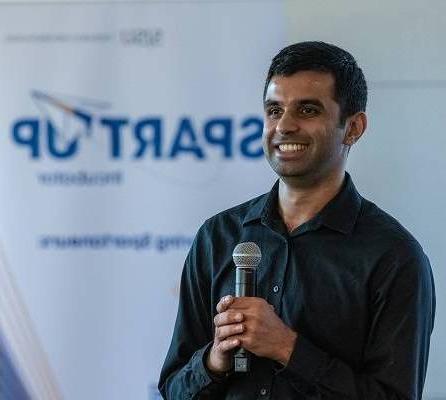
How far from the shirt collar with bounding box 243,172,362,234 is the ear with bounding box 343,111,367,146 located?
9cm

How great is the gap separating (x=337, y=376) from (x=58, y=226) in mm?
1344

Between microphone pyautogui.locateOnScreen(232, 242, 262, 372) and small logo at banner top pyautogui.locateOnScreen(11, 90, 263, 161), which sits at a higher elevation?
small logo at banner top pyautogui.locateOnScreen(11, 90, 263, 161)

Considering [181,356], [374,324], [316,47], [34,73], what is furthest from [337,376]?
[34,73]

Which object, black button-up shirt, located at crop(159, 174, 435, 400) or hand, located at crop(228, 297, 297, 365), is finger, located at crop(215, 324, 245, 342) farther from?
black button-up shirt, located at crop(159, 174, 435, 400)

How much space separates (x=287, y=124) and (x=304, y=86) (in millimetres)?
102

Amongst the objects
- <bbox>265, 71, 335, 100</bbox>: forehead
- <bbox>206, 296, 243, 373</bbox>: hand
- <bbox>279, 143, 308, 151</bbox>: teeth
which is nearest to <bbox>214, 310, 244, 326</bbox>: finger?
<bbox>206, 296, 243, 373</bbox>: hand

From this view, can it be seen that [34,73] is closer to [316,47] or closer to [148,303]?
[148,303]

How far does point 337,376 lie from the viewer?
5.52 ft

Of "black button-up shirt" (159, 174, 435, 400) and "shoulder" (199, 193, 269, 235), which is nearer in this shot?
"black button-up shirt" (159, 174, 435, 400)

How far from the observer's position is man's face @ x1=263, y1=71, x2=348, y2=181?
5.87 feet

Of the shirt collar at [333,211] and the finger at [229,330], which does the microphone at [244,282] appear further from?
the shirt collar at [333,211]

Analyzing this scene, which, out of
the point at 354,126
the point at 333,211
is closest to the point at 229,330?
the point at 333,211

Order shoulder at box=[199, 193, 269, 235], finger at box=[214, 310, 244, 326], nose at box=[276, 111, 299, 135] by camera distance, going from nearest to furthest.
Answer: finger at box=[214, 310, 244, 326] < nose at box=[276, 111, 299, 135] < shoulder at box=[199, 193, 269, 235]

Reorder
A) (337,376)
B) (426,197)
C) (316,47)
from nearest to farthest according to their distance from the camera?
1. (337,376)
2. (316,47)
3. (426,197)
